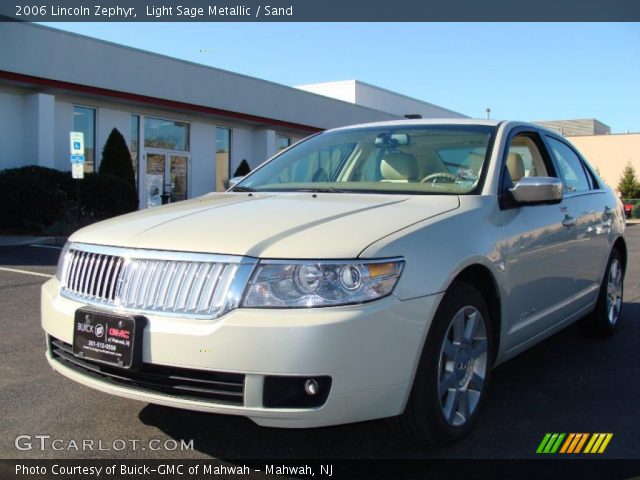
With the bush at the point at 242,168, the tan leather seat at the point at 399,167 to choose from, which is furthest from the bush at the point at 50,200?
the tan leather seat at the point at 399,167

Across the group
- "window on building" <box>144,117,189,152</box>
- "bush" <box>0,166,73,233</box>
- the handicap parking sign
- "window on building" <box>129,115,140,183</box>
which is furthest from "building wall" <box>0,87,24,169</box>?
"window on building" <box>144,117,189,152</box>

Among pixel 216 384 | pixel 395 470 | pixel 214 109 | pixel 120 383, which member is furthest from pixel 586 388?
→ pixel 214 109

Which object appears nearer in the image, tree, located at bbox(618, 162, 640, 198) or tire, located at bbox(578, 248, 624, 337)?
tire, located at bbox(578, 248, 624, 337)

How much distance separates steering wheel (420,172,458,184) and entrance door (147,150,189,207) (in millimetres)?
16514

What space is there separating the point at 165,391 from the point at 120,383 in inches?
10.5

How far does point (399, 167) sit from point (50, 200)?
41.1 ft

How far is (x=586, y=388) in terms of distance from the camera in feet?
13.4

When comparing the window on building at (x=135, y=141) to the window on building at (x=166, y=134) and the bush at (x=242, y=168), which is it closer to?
the window on building at (x=166, y=134)

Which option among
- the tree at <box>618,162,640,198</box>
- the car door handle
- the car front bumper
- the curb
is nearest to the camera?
the car front bumper

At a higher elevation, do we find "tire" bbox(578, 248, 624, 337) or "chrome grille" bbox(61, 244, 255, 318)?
"chrome grille" bbox(61, 244, 255, 318)

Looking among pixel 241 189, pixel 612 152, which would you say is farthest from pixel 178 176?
pixel 612 152

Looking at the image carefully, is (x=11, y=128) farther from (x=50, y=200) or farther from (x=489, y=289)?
(x=489, y=289)

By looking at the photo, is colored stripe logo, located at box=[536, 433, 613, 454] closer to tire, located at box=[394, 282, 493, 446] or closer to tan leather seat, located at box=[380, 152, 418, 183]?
tire, located at box=[394, 282, 493, 446]
